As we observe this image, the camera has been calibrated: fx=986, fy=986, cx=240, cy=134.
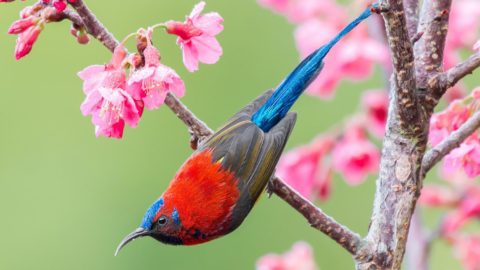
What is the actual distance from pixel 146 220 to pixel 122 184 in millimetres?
3871

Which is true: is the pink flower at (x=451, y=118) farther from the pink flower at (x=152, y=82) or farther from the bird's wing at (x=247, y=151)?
the pink flower at (x=152, y=82)

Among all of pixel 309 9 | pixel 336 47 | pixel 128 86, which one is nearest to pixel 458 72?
pixel 128 86

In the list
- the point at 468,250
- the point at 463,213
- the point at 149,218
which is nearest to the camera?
the point at 149,218

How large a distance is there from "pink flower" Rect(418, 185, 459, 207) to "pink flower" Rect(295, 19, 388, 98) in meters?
0.48

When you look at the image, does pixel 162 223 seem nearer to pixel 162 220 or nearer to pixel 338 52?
pixel 162 220

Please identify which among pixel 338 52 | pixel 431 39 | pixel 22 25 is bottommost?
pixel 431 39

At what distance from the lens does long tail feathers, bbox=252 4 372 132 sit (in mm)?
2986

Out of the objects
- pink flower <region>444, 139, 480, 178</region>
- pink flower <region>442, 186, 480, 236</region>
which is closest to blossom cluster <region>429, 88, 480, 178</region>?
pink flower <region>444, 139, 480, 178</region>

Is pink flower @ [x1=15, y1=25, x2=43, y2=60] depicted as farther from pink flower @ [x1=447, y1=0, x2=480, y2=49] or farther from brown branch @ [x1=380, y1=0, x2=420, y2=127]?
pink flower @ [x1=447, y1=0, x2=480, y2=49]

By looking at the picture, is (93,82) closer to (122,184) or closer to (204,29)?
(204,29)

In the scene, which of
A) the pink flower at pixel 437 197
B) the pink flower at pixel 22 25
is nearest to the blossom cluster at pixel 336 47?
the pink flower at pixel 437 197

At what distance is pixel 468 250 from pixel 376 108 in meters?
0.62

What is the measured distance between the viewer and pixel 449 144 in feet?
7.75

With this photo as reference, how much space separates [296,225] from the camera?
6473 mm
